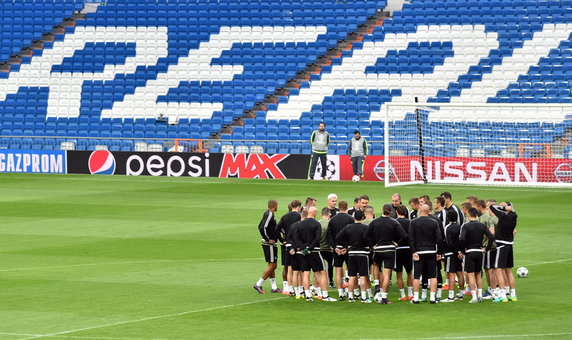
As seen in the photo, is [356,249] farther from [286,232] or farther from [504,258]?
[504,258]

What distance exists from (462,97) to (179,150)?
1128 centimetres

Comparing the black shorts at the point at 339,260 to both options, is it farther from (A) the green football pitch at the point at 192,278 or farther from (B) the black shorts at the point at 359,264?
(A) the green football pitch at the point at 192,278

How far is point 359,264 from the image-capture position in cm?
1623

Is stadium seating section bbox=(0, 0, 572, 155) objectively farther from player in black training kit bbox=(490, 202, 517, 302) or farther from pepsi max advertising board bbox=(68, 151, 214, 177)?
player in black training kit bbox=(490, 202, 517, 302)

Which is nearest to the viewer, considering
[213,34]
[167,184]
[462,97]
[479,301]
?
[479,301]

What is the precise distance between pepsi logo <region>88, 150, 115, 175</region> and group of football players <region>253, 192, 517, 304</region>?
25456mm

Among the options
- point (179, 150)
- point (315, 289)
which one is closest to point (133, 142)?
point (179, 150)

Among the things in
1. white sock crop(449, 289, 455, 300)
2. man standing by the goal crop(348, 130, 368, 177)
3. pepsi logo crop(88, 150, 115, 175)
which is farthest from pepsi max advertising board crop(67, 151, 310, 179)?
white sock crop(449, 289, 455, 300)

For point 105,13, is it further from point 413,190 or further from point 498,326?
point 498,326

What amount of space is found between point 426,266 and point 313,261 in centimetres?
176

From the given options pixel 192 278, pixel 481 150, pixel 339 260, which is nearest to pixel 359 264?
pixel 339 260

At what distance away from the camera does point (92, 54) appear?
156 ft

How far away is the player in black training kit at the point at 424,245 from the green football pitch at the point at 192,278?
43 cm

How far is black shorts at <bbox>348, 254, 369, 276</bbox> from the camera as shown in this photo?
1622cm
